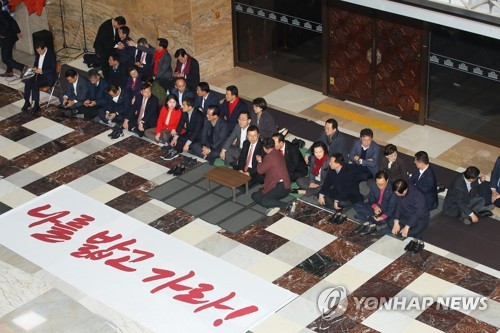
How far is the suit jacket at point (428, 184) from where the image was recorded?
1465 centimetres

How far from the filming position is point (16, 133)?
1848cm

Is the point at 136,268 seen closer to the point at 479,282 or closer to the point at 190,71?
the point at 479,282

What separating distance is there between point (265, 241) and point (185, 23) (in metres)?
6.38

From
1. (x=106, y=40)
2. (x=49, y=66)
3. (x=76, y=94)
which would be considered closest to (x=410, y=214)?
(x=76, y=94)

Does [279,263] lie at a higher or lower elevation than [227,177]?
lower

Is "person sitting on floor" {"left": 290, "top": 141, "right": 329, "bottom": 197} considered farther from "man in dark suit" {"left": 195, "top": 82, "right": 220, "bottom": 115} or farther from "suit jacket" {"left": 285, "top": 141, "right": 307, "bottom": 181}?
"man in dark suit" {"left": 195, "top": 82, "right": 220, "bottom": 115}

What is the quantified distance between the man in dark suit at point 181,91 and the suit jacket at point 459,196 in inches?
197

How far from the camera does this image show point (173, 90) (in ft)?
59.9

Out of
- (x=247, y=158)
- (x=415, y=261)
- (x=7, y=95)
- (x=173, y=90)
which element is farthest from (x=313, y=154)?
(x=7, y=95)

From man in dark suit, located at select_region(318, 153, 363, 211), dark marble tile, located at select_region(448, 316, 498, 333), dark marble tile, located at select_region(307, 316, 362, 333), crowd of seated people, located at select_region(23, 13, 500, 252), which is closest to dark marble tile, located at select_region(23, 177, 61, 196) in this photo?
crowd of seated people, located at select_region(23, 13, 500, 252)

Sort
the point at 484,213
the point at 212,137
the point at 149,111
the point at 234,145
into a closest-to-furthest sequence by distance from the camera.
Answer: the point at 484,213 < the point at 234,145 < the point at 212,137 < the point at 149,111

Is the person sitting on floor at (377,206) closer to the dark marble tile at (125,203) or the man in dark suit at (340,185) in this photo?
the man in dark suit at (340,185)

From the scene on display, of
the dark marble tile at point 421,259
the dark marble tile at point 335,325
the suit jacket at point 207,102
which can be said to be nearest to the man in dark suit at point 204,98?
the suit jacket at point 207,102

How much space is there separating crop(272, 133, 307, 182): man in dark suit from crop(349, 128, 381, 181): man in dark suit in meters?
0.80
